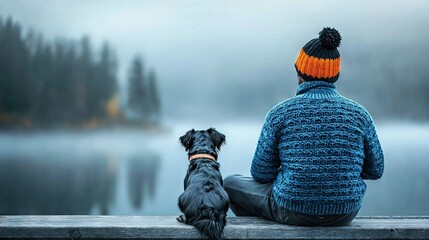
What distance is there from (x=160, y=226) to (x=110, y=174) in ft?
289

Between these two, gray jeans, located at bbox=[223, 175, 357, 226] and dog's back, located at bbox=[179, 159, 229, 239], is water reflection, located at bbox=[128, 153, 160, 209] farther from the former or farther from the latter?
dog's back, located at bbox=[179, 159, 229, 239]

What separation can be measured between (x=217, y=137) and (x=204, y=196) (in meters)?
0.89

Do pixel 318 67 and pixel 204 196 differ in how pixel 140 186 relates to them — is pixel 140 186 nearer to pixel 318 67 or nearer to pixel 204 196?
pixel 204 196

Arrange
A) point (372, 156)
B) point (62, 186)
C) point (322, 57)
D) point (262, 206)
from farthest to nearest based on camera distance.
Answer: point (62, 186) < point (262, 206) < point (372, 156) < point (322, 57)

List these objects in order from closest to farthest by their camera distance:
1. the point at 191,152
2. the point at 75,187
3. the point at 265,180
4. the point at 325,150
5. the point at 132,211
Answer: the point at 325,150, the point at 265,180, the point at 191,152, the point at 132,211, the point at 75,187

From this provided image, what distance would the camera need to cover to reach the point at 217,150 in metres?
4.05

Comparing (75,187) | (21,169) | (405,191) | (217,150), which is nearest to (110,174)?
(21,169)

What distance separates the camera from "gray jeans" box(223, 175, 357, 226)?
3232 mm

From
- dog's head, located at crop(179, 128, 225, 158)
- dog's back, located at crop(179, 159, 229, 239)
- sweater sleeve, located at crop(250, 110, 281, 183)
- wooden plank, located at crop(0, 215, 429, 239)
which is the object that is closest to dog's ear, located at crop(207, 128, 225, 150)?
dog's head, located at crop(179, 128, 225, 158)

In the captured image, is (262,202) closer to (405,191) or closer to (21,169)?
(405,191)

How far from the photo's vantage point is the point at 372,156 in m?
3.30

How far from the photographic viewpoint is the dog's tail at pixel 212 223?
309 cm

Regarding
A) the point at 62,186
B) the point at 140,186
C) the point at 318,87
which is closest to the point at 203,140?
the point at 318,87

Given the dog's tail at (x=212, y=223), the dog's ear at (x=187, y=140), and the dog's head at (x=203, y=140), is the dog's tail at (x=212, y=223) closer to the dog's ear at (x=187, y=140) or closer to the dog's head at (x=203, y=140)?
the dog's head at (x=203, y=140)
